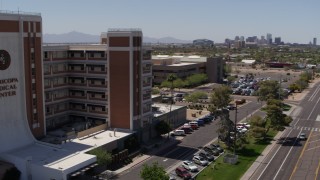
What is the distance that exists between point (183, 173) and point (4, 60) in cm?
3360

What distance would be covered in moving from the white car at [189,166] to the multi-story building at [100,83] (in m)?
15.6

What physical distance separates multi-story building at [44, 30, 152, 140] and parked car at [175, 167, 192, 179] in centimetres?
1793

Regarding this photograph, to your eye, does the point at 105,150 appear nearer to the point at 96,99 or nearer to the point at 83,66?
the point at 96,99

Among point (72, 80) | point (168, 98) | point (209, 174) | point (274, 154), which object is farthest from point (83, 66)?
point (168, 98)

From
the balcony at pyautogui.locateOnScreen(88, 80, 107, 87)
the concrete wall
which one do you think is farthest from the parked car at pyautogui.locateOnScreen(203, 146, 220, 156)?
the concrete wall

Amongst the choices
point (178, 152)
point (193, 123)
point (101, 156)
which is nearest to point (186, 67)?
point (193, 123)

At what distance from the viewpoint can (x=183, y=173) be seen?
61.5m

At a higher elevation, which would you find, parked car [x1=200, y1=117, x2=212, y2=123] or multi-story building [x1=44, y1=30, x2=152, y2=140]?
multi-story building [x1=44, y1=30, x2=152, y2=140]

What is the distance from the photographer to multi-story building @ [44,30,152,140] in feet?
251

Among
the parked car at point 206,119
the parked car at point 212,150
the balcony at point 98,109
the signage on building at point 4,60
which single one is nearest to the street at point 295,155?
the parked car at point 212,150

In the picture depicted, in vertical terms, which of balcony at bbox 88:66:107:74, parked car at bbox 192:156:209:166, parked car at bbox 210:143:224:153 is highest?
balcony at bbox 88:66:107:74

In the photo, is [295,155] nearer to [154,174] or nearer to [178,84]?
[154,174]

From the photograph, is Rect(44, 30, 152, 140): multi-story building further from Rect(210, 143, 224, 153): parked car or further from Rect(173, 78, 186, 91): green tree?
Rect(173, 78, 186, 91): green tree

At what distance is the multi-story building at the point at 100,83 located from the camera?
76.5 m
